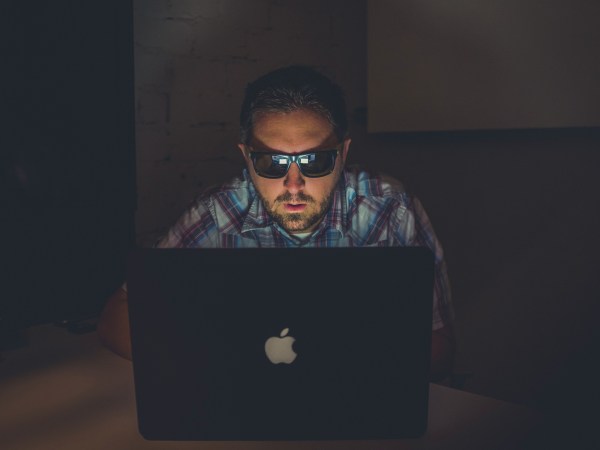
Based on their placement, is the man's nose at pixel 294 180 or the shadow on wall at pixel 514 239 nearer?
the man's nose at pixel 294 180

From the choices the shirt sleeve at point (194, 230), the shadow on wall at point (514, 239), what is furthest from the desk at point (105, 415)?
the shadow on wall at point (514, 239)

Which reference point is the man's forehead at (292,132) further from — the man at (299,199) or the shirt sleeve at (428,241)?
the shirt sleeve at (428,241)

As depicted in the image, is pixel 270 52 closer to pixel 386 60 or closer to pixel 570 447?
pixel 386 60

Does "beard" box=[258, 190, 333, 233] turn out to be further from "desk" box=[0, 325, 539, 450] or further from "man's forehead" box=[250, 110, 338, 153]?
"desk" box=[0, 325, 539, 450]

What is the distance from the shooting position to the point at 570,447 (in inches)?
35.6

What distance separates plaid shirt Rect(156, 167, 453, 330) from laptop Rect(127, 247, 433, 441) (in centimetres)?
77

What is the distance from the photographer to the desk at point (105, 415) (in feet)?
3.01

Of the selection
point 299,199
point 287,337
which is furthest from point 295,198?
point 287,337

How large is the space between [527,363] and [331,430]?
58.4 inches

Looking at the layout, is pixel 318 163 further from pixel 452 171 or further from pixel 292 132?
pixel 452 171

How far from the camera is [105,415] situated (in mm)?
1013

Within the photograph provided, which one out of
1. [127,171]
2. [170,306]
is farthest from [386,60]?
[170,306]

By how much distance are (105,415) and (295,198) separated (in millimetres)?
647

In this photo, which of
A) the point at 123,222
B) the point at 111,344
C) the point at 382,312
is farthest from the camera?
the point at 123,222
